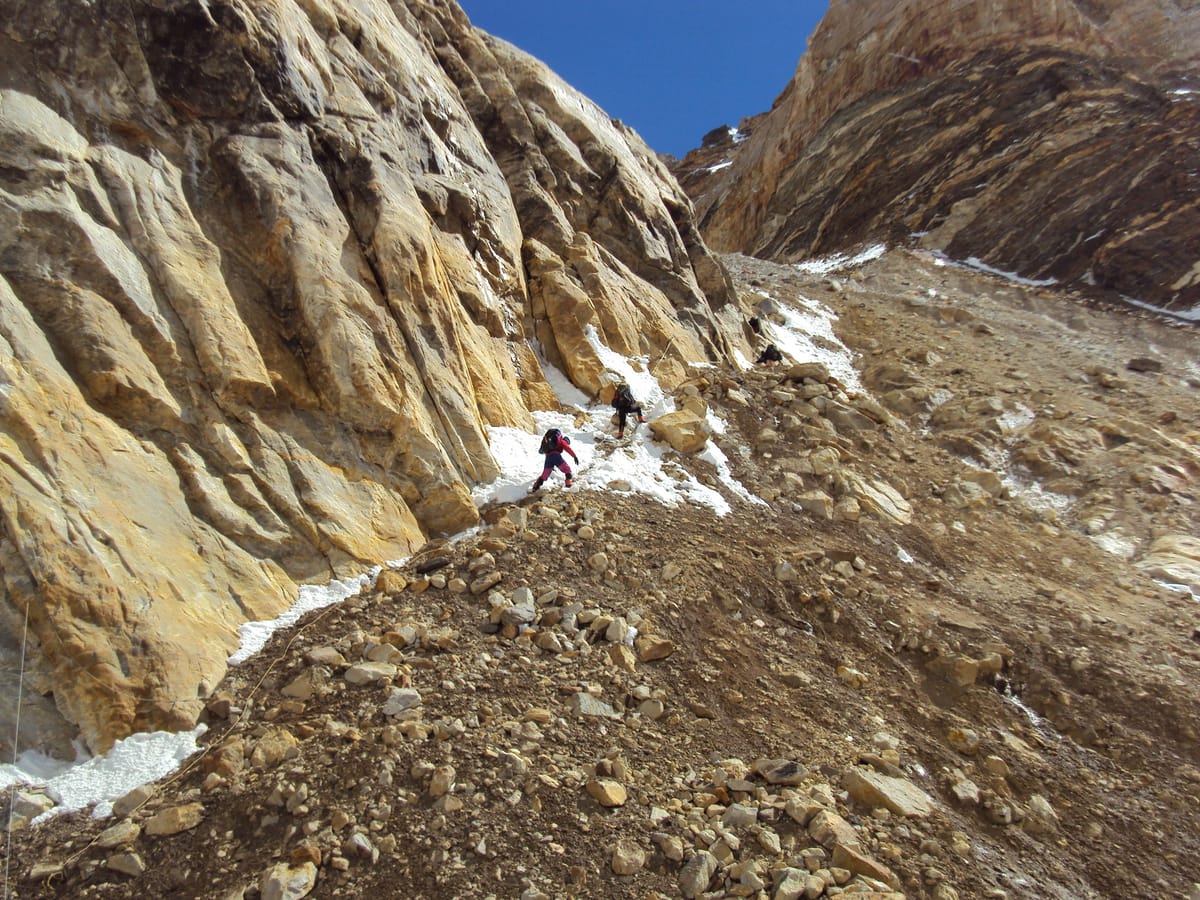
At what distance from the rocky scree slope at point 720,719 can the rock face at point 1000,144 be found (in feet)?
59.9

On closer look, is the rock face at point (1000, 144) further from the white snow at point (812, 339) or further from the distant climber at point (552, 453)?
the distant climber at point (552, 453)

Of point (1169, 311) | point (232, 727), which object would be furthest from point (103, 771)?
point (1169, 311)

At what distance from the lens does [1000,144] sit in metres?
31.4

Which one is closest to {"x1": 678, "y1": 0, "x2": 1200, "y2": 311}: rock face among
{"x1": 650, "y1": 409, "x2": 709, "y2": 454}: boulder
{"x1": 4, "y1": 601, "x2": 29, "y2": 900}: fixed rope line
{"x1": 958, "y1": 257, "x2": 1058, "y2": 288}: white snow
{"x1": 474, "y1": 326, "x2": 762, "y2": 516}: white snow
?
{"x1": 958, "y1": 257, "x2": 1058, "y2": 288}: white snow

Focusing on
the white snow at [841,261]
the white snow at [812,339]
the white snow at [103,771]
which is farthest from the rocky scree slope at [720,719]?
the white snow at [841,261]

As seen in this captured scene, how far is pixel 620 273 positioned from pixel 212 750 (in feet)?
42.6

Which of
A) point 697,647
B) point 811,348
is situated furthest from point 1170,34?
point 697,647

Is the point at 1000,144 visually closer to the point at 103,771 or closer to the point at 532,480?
the point at 532,480

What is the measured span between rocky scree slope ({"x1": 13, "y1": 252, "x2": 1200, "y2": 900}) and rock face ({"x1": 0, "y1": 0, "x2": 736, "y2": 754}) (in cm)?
91

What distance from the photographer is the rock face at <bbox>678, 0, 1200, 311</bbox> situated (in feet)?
82.3

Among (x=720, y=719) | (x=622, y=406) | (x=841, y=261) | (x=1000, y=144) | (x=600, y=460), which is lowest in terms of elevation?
(x=720, y=719)

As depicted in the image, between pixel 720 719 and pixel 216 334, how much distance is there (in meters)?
6.66

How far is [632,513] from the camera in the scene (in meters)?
9.35

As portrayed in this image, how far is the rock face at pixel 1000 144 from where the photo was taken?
2508 cm
